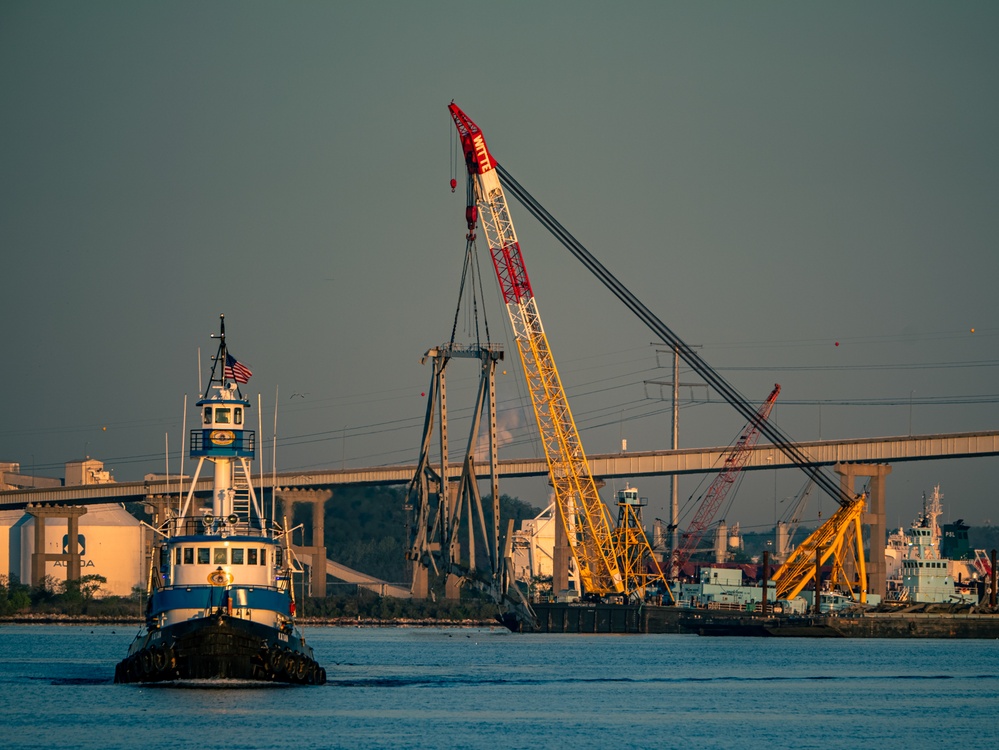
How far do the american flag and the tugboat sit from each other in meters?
0.07

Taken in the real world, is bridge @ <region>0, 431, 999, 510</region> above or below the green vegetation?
above

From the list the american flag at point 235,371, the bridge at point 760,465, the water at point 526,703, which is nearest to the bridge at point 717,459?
the bridge at point 760,465

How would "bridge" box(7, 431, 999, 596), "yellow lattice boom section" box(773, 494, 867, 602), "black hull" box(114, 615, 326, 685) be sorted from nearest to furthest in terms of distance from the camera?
1. "black hull" box(114, 615, 326, 685)
2. "yellow lattice boom section" box(773, 494, 867, 602)
3. "bridge" box(7, 431, 999, 596)

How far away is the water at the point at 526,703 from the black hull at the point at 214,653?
0.93m

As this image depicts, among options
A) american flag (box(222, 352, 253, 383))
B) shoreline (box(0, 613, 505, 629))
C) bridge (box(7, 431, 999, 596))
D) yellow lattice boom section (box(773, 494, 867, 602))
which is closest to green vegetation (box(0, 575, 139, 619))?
shoreline (box(0, 613, 505, 629))

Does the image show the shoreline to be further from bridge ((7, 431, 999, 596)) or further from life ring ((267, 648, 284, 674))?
life ring ((267, 648, 284, 674))

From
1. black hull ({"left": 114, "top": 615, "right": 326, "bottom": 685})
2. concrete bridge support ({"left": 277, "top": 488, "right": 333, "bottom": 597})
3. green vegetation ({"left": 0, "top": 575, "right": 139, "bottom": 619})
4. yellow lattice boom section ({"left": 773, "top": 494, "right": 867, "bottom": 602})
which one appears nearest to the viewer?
black hull ({"left": 114, "top": 615, "right": 326, "bottom": 685})

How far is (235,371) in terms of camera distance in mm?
72812

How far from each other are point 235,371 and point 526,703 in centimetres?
1956

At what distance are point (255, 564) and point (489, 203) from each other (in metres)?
79.2

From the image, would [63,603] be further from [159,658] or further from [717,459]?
[159,658]

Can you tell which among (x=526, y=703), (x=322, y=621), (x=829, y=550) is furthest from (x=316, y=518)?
(x=526, y=703)

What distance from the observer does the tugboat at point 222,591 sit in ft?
220

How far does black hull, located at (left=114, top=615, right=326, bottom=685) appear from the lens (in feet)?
218
